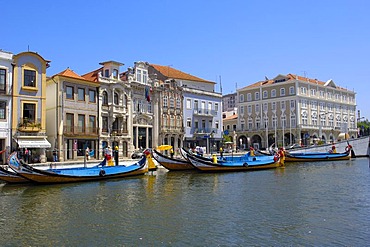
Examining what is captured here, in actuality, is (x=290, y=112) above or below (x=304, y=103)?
below

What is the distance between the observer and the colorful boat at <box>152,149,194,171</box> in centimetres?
3653

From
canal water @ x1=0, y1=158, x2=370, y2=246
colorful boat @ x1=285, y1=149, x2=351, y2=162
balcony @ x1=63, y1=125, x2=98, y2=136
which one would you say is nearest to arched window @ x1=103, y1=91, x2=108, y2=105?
balcony @ x1=63, y1=125, x2=98, y2=136

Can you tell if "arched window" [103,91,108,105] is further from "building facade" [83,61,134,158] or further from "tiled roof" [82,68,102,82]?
"tiled roof" [82,68,102,82]

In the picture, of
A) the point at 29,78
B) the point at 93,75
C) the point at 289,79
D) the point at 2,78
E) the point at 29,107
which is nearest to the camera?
the point at 2,78

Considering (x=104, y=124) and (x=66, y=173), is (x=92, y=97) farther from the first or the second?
(x=66, y=173)

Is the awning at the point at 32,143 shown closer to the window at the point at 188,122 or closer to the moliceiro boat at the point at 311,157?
the window at the point at 188,122

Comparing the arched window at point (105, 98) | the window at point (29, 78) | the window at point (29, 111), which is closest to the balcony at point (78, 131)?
the arched window at point (105, 98)

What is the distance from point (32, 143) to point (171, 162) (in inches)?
522

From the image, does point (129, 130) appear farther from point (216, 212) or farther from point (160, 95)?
point (216, 212)

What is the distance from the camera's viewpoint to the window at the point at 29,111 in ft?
121

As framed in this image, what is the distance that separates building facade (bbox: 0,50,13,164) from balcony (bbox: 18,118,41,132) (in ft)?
3.37

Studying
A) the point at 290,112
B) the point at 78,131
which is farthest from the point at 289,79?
the point at 78,131

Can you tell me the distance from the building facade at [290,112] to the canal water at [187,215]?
55.7 metres

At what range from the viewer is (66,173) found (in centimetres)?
2633
